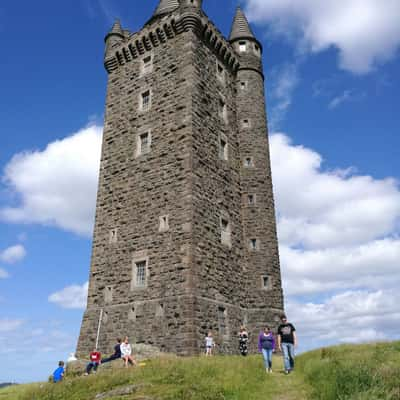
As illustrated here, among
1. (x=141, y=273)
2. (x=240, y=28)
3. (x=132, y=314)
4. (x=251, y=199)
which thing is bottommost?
(x=132, y=314)

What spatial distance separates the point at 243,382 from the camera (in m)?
10.1

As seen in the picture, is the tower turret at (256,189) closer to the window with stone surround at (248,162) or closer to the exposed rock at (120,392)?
the window with stone surround at (248,162)

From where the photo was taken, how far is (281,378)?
456 inches

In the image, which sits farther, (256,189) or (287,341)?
(256,189)

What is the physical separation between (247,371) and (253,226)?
489 inches

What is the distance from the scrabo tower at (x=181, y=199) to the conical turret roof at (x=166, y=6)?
3542 millimetres

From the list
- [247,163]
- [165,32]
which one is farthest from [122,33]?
[247,163]

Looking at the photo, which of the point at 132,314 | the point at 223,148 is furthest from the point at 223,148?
the point at 132,314

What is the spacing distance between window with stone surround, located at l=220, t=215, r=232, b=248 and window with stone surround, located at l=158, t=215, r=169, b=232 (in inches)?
124

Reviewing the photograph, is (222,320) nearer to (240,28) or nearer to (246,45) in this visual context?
(246,45)

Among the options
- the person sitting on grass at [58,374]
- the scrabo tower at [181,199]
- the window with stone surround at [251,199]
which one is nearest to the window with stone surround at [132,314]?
the scrabo tower at [181,199]

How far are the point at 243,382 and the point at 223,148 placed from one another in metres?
15.2

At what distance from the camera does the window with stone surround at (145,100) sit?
23.0m

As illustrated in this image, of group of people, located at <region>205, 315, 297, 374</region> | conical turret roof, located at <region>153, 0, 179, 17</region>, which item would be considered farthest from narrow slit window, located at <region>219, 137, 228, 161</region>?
group of people, located at <region>205, 315, 297, 374</region>
